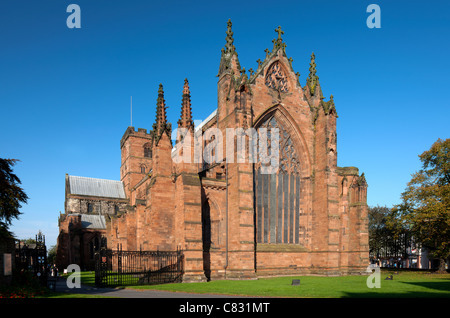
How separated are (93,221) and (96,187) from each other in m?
9.07

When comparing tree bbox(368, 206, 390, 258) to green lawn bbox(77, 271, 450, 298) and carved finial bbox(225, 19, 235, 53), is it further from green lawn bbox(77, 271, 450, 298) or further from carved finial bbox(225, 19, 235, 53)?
carved finial bbox(225, 19, 235, 53)

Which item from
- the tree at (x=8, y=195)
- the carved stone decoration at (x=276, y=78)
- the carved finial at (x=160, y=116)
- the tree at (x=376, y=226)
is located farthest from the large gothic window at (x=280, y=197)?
the tree at (x=376, y=226)

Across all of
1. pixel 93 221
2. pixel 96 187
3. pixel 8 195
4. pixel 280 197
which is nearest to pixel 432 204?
pixel 280 197

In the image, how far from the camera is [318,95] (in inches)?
1276

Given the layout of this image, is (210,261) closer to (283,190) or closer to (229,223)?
(229,223)

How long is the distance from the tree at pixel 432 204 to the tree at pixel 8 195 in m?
30.9

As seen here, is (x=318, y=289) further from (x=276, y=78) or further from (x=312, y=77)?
(x=312, y=77)

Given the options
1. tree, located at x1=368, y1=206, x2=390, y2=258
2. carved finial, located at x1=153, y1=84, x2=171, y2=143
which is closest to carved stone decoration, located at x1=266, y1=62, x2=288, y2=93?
carved finial, located at x1=153, y1=84, x2=171, y2=143

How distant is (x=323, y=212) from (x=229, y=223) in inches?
325

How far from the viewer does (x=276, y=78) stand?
31.1 m

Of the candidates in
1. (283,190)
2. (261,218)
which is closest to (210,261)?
(261,218)

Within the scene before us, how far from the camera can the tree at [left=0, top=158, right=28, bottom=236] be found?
680 inches
